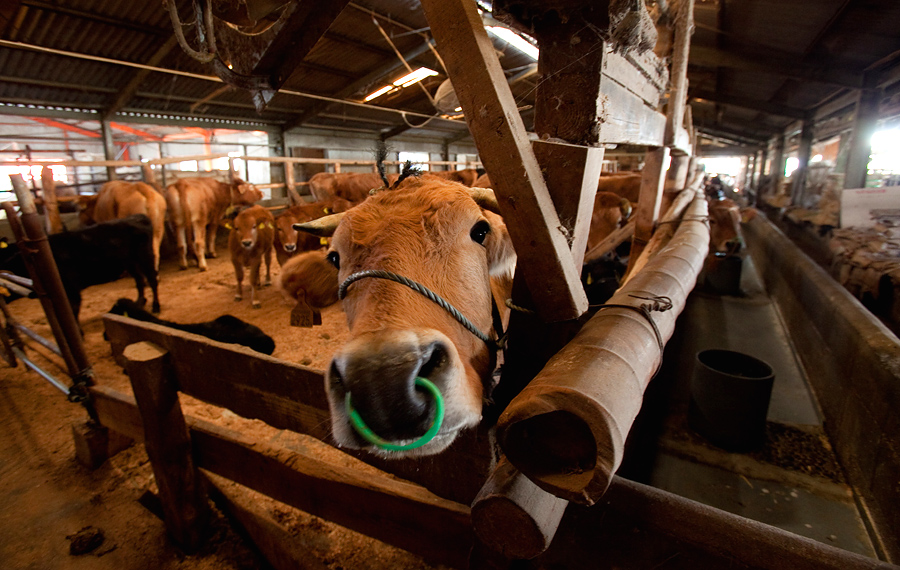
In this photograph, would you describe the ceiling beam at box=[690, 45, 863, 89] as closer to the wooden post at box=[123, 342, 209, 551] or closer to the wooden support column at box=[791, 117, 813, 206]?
the wooden support column at box=[791, 117, 813, 206]

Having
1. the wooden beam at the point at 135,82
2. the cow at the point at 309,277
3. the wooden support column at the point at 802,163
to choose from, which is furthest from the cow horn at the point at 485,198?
the wooden support column at the point at 802,163

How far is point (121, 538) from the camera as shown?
2.68 m

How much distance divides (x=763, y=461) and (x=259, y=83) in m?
4.93

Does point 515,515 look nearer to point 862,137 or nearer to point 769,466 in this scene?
point 769,466

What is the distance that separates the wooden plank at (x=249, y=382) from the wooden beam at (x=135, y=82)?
1013cm

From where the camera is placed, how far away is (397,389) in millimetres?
994

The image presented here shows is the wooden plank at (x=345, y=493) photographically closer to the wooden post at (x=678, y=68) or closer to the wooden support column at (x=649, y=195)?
the wooden support column at (x=649, y=195)

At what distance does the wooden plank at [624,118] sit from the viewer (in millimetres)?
1556

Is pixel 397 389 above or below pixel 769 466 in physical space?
above

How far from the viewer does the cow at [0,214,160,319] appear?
5.71 m

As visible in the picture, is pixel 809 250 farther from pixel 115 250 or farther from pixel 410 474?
pixel 115 250

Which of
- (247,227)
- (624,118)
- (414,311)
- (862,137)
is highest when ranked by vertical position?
(862,137)

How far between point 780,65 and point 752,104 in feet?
18.0

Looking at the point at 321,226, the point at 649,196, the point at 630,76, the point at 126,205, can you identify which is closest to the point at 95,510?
the point at 321,226
